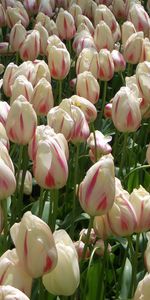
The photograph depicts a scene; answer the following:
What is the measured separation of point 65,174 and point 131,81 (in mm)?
611

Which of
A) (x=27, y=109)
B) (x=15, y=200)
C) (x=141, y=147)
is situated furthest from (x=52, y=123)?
(x=141, y=147)

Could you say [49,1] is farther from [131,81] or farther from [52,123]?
[52,123]

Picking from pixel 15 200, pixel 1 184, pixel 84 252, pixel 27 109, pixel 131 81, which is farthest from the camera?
pixel 131 81

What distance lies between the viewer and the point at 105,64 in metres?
2.00

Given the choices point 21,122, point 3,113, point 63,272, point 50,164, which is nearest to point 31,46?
point 3,113

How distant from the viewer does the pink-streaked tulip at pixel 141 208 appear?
1249 mm

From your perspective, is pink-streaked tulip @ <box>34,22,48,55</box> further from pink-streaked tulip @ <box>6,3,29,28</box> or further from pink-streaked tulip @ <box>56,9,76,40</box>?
pink-streaked tulip @ <box>6,3,29,28</box>

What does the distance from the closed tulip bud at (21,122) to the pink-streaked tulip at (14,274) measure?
0.41 m

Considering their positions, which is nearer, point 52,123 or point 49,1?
point 52,123

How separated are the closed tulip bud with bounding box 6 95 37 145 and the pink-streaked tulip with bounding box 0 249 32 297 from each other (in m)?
0.41

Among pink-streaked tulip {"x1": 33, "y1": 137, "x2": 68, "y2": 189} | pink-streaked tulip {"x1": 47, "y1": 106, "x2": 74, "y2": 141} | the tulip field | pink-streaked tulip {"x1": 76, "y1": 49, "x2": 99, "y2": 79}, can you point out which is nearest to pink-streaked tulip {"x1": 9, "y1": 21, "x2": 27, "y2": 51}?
the tulip field

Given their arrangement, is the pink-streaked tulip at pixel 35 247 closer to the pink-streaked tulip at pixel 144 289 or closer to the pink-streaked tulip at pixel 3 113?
the pink-streaked tulip at pixel 144 289

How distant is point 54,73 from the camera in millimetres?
1987

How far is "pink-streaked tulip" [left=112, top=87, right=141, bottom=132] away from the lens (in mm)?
1604
